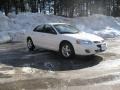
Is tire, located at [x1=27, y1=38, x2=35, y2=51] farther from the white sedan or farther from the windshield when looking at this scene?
the windshield

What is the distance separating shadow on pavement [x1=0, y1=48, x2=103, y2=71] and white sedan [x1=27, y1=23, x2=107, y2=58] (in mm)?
346

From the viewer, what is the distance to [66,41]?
12953 millimetres

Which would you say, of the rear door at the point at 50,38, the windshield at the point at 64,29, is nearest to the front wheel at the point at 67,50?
the rear door at the point at 50,38

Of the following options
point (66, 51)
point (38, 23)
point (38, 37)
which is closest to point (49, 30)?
point (38, 37)

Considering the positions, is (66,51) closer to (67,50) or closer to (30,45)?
(67,50)

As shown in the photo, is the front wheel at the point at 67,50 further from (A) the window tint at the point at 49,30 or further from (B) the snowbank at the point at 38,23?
(B) the snowbank at the point at 38,23

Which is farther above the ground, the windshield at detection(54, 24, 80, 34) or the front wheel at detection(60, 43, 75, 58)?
the windshield at detection(54, 24, 80, 34)

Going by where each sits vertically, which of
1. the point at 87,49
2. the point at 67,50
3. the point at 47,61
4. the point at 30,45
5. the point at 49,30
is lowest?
the point at 47,61

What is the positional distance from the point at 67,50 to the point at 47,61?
105cm

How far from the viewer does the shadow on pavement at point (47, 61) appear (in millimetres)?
11414

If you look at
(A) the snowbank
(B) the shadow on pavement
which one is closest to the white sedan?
(B) the shadow on pavement

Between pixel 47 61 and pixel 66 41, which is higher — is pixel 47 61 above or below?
below

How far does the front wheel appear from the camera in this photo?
1275 centimetres

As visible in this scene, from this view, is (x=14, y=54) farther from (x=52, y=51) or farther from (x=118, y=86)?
(x=118, y=86)
